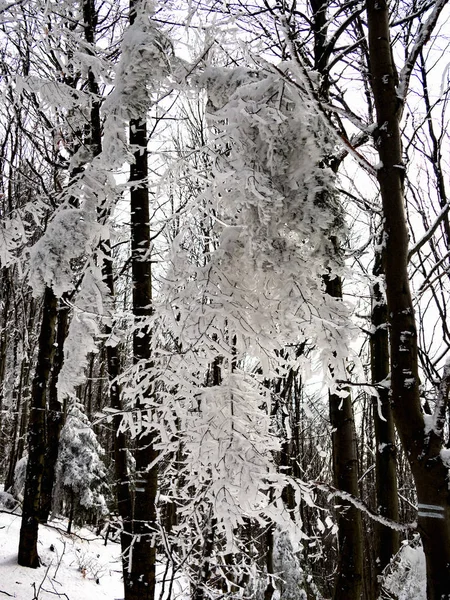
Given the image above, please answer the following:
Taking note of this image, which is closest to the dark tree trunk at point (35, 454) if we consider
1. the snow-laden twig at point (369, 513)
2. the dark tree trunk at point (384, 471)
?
the dark tree trunk at point (384, 471)

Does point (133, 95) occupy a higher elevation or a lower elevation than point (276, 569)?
higher

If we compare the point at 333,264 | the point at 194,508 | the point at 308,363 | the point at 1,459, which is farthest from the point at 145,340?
the point at 1,459

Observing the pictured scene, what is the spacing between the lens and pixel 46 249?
3250 mm

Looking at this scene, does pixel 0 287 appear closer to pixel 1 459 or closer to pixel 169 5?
pixel 169 5

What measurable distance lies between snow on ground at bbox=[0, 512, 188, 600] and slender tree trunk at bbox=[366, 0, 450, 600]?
456 centimetres

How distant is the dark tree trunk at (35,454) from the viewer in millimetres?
7105

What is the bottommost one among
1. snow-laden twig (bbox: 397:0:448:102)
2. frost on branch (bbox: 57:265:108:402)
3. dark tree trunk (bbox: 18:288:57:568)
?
dark tree trunk (bbox: 18:288:57:568)

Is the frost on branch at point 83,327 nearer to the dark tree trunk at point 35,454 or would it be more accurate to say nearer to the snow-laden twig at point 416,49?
the snow-laden twig at point 416,49

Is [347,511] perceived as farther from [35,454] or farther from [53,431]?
[53,431]

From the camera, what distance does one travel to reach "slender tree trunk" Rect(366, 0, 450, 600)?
6.10 feet

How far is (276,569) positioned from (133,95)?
952 centimetres

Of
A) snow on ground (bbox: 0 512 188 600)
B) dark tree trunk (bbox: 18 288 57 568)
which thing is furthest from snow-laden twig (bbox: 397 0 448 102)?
dark tree trunk (bbox: 18 288 57 568)

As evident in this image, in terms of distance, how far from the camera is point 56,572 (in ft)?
24.7

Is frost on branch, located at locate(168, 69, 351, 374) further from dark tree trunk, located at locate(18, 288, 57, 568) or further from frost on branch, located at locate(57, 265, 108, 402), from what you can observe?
dark tree trunk, located at locate(18, 288, 57, 568)
